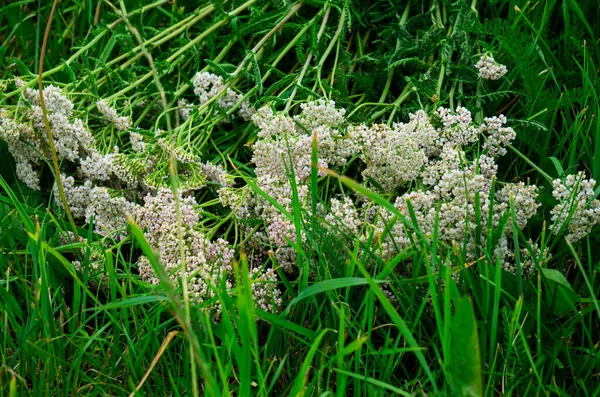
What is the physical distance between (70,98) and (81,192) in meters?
0.47

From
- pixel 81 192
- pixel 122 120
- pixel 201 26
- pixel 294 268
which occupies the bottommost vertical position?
pixel 294 268

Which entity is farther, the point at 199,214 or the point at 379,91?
the point at 379,91

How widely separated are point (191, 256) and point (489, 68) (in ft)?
4.07

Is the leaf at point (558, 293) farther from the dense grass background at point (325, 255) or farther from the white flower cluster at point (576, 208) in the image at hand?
the white flower cluster at point (576, 208)

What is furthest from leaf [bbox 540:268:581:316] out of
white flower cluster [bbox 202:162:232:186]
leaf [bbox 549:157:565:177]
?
white flower cluster [bbox 202:162:232:186]

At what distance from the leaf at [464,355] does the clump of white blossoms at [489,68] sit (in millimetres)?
1255

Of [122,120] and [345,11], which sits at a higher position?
[345,11]

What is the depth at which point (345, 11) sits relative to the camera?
279 cm

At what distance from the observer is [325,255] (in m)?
2.05

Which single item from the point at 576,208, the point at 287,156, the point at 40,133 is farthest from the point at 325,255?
the point at 40,133

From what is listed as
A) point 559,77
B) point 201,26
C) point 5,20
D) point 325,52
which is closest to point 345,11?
point 325,52

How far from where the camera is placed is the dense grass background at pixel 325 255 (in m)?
1.73

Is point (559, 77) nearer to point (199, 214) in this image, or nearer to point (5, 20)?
point (199, 214)

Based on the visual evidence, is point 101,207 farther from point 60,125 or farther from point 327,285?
point 327,285
